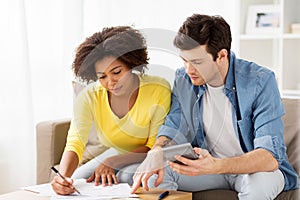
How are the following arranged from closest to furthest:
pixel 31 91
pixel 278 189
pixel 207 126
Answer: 1. pixel 278 189
2. pixel 207 126
3. pixel 31 91

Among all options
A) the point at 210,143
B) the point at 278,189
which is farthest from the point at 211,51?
the point at 278,189

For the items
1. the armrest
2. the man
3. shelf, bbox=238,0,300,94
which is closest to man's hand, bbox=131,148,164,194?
the man

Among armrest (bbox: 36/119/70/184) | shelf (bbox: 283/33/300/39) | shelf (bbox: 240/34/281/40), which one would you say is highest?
shelf (bbox: 283/33/300/39)

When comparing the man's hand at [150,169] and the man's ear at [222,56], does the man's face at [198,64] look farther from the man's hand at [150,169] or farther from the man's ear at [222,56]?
the man's hand at [150,169]

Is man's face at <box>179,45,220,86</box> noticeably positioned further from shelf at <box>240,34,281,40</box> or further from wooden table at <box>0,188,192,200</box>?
shelf at <box>240,34,281,40</box>

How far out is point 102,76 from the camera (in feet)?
6.91

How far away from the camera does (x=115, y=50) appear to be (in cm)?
209

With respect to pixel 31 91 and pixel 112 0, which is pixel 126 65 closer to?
pixel 31 91

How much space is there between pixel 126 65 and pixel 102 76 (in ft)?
0.32

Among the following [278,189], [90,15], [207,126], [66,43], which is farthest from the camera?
[90,15]

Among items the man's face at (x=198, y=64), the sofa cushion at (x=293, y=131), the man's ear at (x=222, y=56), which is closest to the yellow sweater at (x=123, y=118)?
the man's face at (x=198, y=64)

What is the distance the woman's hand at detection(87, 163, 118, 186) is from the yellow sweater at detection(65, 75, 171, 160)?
0.15 meters

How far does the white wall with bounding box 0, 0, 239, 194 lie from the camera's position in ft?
9.57

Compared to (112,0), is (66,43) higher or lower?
lower
